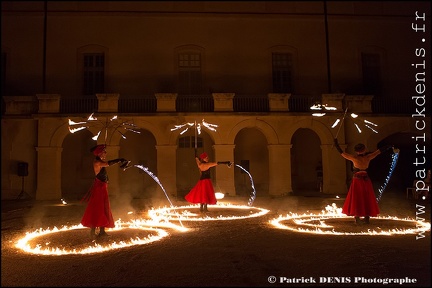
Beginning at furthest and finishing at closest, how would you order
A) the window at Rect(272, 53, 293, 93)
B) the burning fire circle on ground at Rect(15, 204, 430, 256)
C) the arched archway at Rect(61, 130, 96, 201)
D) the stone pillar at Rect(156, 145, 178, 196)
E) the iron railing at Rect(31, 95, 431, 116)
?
1. the window at Rect(272, 53, 293, 93)
2. the arched archway at Rect(61, 130, 96, 201)
3. the iron railing at Rect(31, 95, 431, 116)
4. the stone pillar at Rect(156, 145, 178, 196)
5. the burning fire circle on ground at Rect(15, 204, 430, 256)

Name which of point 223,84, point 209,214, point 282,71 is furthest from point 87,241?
point 282,71

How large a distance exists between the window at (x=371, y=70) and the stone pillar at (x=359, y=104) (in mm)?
3679

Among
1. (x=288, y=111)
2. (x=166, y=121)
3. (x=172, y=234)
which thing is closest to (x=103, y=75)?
(x=166, y=121)

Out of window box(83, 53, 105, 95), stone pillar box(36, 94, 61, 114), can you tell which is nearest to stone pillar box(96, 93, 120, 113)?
stone pillar box(36, 94, 61, 114)

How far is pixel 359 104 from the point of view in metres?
19.8

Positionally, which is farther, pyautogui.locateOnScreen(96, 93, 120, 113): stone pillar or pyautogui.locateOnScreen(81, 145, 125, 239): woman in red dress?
pyautogui.locateOnScreen(96, 93, 120, 113): stone pillar

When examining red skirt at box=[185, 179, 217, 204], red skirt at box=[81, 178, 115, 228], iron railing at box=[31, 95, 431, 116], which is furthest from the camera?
iron railing at box=[31, 95, 431, 116]

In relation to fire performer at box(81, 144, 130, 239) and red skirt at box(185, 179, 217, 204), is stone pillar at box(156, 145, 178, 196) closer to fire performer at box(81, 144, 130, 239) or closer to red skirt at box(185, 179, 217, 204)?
red skirt at box(185, 179, 217, 204)

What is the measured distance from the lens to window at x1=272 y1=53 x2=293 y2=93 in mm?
22453

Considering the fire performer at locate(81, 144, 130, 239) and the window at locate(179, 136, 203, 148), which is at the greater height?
the window at locate(179, 136, 203, 148)

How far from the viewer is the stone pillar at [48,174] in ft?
59.7

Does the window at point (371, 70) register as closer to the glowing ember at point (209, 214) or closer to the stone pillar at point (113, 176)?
the glowing ember at point (209, 214)

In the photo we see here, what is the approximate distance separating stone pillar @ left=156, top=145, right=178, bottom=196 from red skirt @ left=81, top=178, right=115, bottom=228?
36.6 ft

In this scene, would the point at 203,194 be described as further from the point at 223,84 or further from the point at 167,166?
the point at 223,84
